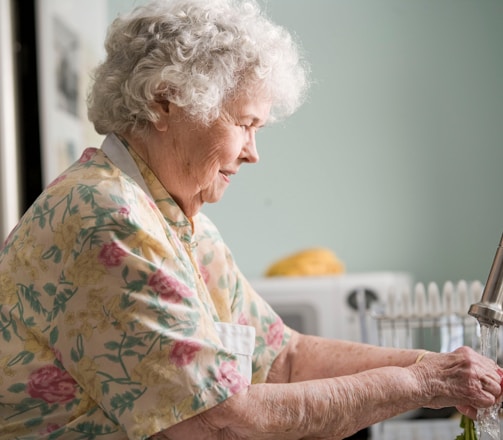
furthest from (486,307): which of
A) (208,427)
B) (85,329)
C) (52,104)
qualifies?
(52,104)

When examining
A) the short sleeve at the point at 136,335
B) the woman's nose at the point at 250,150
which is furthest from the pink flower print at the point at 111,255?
the woman's nose at the point at 250,150

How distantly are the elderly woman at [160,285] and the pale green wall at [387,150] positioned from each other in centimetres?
193

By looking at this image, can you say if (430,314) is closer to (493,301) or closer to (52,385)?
(493,301)

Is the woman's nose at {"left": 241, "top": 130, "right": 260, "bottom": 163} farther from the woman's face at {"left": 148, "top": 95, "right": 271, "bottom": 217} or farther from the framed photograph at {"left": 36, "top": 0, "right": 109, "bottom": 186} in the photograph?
the framed photograph at {"left": 36, "top": 0, "right": 109, "bottom": 186}

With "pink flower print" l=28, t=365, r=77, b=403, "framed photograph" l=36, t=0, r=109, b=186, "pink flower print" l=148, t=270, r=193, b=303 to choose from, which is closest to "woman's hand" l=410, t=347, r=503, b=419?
"pink flower print" l=148, t=270, r=193, b=303

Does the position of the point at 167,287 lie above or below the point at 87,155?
below

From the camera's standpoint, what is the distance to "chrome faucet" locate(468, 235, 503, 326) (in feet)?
3.77

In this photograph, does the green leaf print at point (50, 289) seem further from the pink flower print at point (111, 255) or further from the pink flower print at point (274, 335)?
the pink flower print at point (274, 335)

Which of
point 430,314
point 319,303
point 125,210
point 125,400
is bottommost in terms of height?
point 319,303

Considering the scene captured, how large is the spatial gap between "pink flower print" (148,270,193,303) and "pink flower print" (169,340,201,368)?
60mm

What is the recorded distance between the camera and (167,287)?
1.17 metres

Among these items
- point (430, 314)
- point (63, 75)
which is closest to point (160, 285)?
point (430, 314)

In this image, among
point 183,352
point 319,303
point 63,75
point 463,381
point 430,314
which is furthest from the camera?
point 63,75

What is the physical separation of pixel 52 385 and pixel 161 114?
0.42 m
